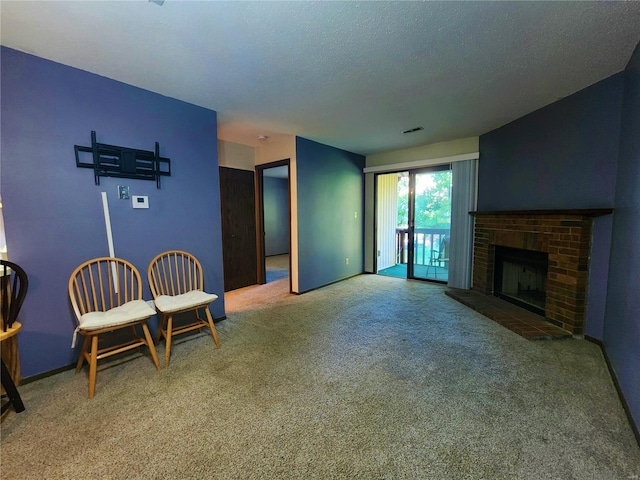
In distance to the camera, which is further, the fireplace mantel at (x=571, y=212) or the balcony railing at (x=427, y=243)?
the balcony railing at (x=427, y=243)

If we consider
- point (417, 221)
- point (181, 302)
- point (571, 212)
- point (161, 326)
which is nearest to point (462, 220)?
point (417, 221)

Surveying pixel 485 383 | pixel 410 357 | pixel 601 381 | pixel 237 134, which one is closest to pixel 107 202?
pixel 237 134

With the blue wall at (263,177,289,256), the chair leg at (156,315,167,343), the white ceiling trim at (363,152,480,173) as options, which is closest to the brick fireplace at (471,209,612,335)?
the white ceiling trim at (363,152,480,173)

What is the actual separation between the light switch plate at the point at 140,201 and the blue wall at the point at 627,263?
372cm

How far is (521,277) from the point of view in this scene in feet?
11.5

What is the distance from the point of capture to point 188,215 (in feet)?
9.17

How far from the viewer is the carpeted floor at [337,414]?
1.30 m

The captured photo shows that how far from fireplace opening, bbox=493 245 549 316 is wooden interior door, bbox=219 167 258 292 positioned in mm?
3815

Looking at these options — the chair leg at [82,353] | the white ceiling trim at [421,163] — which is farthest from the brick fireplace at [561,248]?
the chair leg at [82,353]

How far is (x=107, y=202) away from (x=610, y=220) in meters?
4.37

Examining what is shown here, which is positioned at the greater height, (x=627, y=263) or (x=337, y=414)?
(x=627, y=263)

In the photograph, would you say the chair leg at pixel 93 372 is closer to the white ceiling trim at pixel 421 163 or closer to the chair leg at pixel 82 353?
the chair leg at pixel 82 353

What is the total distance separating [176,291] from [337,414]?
1.99 meters

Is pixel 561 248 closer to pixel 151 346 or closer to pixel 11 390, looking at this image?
pixel 151 346
